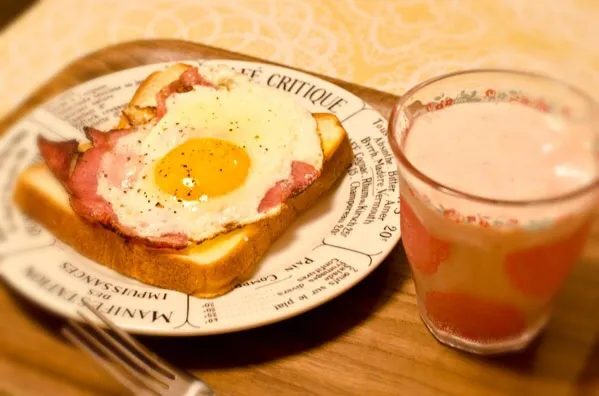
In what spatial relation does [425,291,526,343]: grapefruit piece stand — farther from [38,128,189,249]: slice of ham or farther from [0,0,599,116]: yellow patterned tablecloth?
[0,0,599,116]: yellow patterned tablecloth

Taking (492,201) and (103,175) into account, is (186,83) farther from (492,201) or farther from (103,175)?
(492,201)

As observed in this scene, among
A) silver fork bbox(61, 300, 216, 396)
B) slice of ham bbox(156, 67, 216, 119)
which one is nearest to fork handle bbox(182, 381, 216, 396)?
silver fork bbox(61, 300, 216, 396)

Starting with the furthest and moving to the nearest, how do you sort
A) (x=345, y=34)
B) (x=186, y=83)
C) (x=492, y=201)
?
(x=345, y=34) → (x=186, y=83) → (x=492, y=201)

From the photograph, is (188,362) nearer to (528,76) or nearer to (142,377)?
(142,377)

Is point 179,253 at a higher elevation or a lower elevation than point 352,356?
higher

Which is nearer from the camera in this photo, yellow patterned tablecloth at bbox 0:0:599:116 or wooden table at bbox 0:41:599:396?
wooden table at bbox 0:41:599:396

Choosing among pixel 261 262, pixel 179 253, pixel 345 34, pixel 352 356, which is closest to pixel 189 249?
pixel 179 253
